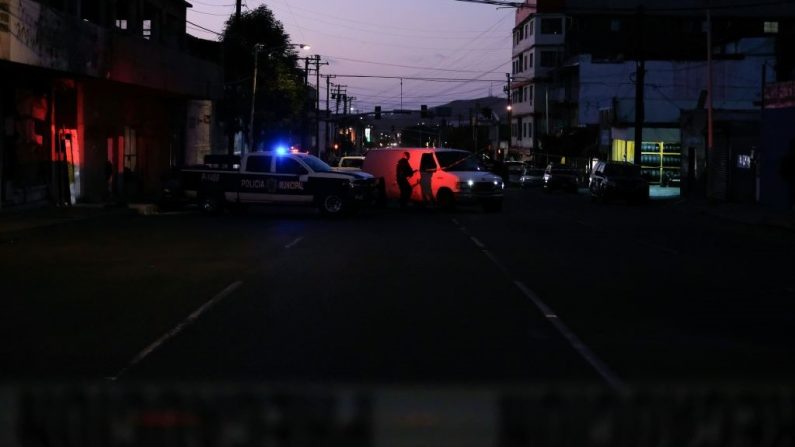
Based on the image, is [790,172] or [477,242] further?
[790,172]

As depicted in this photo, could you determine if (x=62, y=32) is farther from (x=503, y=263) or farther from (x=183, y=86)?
(x=503, y=263)

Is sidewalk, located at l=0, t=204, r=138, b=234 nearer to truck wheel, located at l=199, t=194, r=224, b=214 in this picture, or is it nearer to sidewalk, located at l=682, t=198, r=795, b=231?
truck wheel, located at l=199, t=194, r=224, b=214

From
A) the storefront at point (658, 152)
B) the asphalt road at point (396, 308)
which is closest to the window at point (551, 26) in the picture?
the storefront at point (658, 152)

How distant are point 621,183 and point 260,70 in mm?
25554

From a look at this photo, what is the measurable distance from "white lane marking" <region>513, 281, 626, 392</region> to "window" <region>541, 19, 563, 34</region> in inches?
3067

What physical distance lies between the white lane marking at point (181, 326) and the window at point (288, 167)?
1526 cm

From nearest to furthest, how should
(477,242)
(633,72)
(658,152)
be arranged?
(477,242), (658,152), (633,72)

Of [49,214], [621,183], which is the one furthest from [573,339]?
[621,183]

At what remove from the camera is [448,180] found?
2995 cm

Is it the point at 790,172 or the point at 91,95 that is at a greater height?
the point at 91,95

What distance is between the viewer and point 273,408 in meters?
2.50

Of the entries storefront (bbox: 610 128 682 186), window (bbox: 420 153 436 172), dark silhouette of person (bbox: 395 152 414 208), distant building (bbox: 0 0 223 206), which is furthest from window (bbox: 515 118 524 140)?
window (bbox: 420 153 436 172)

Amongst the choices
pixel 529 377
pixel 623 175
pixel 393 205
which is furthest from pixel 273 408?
pixel 623 175

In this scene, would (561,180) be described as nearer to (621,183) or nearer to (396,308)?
(621,183)
